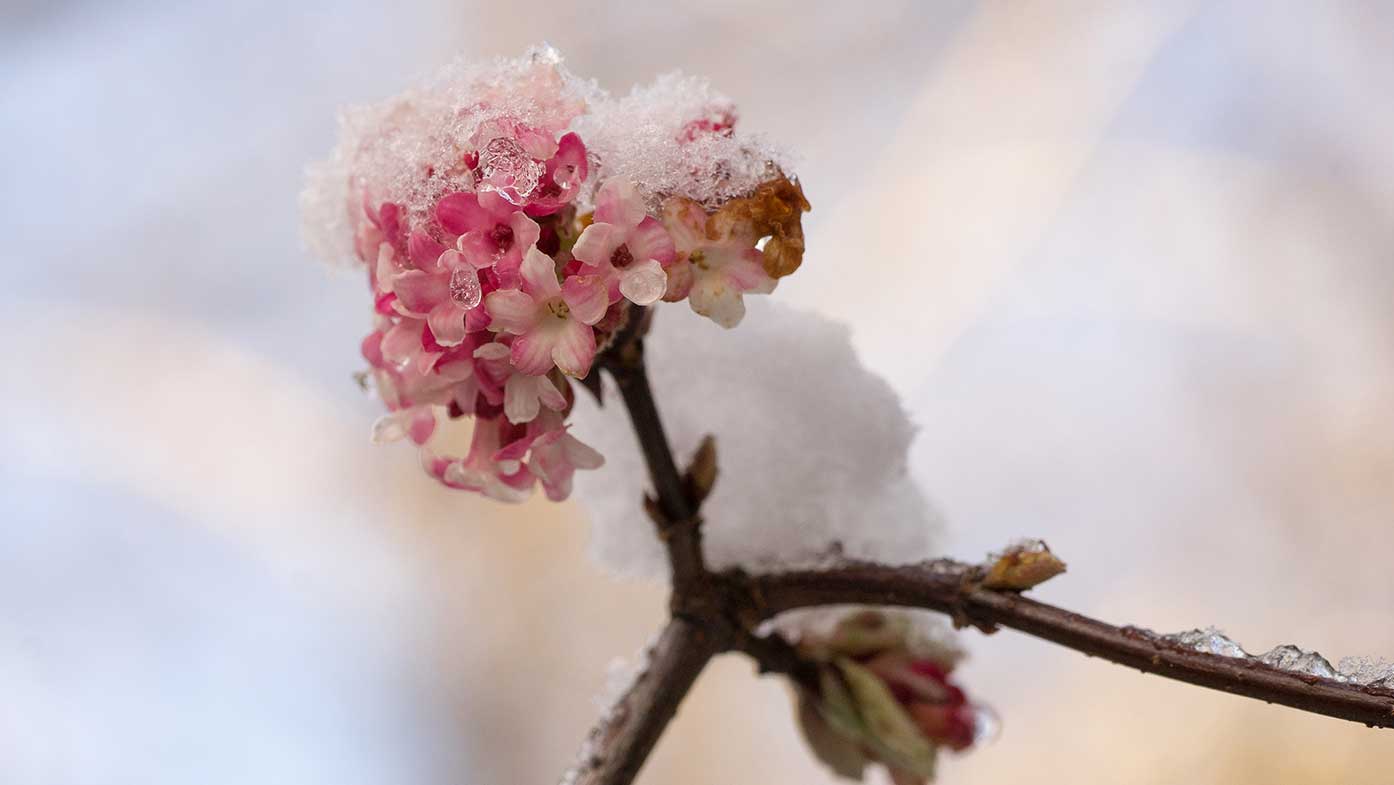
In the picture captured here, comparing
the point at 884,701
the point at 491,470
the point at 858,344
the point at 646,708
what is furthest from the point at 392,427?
the point at 858,344

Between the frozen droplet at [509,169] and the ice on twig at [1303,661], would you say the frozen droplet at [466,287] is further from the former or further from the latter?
the ice on twig at [1303,661]

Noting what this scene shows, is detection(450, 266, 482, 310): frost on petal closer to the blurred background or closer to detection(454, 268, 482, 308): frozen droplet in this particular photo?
detection(454, 268, 482, 308): frozen droplet

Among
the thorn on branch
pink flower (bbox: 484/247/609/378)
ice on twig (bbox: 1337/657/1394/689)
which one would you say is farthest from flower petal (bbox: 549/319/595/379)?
ice on twig (bbox: 1337/657/1394/689)

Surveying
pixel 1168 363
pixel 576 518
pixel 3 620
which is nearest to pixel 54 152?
pixel 3 620

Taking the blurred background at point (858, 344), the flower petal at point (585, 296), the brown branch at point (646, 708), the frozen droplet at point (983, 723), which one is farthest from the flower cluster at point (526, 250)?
the blurred background at point (858, 344)

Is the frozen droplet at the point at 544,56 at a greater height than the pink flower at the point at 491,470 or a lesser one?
greater

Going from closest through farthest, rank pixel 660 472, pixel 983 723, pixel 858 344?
1. pixel 660 472
2. pixel 983 723
3. pixel 858 344

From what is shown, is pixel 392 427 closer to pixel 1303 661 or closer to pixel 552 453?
pixel 552 453
